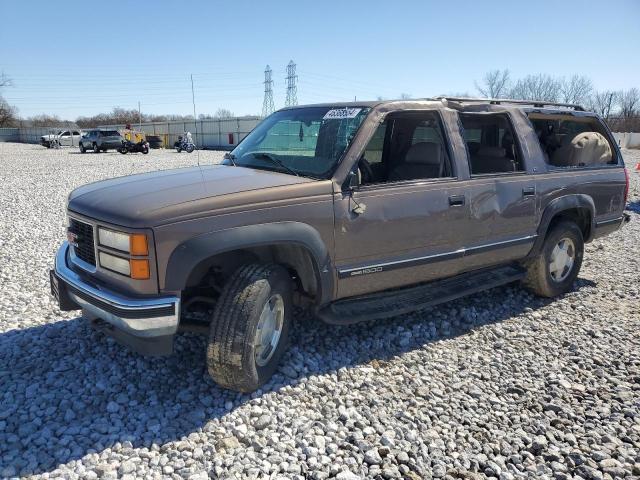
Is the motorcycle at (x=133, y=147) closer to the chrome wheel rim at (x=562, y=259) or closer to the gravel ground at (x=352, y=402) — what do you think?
the gravel ground at (x=352, y=402)

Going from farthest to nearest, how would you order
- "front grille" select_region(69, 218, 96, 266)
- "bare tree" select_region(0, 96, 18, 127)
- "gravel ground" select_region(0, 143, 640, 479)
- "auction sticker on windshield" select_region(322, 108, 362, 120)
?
"bare tree" select_region(0, 96, 18, 127), "auction sticker on windshield" select_region(322, 108, 362, 120), "front grille" select_region(69, 218, 96, 266), "gravel ground" select_region(0, 143, 640, 479)

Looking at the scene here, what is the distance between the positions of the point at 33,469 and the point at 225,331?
1.20 metres

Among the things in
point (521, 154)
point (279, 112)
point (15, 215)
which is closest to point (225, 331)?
point (279, 112)

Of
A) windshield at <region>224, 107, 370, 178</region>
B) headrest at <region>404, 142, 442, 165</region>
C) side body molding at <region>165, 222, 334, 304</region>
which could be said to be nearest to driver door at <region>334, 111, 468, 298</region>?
headrest at <region>404, 142, 442, 165</region>

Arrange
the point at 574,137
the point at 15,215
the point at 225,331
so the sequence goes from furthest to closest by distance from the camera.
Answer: the point at 15,215 → the point at 574,137 → the point at 225,331

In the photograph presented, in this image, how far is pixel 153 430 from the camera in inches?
115

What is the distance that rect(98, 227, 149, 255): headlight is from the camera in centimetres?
281

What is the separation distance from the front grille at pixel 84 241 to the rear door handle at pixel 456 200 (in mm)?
2701

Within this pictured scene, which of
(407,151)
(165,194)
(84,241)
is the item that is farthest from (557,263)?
(84,241)

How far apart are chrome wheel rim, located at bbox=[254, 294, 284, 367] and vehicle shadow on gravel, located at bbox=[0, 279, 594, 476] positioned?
21 centimetres

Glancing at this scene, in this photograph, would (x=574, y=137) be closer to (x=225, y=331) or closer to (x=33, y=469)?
(x=225, y=331)

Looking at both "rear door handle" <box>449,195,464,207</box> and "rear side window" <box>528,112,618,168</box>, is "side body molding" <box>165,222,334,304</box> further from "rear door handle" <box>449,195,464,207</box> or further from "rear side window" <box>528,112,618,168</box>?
"rear side window" <box>528,112,618,168</box>

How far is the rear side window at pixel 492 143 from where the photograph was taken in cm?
468

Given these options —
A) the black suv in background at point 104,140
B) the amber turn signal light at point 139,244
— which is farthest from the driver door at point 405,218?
the black suv in background at point 104,140
